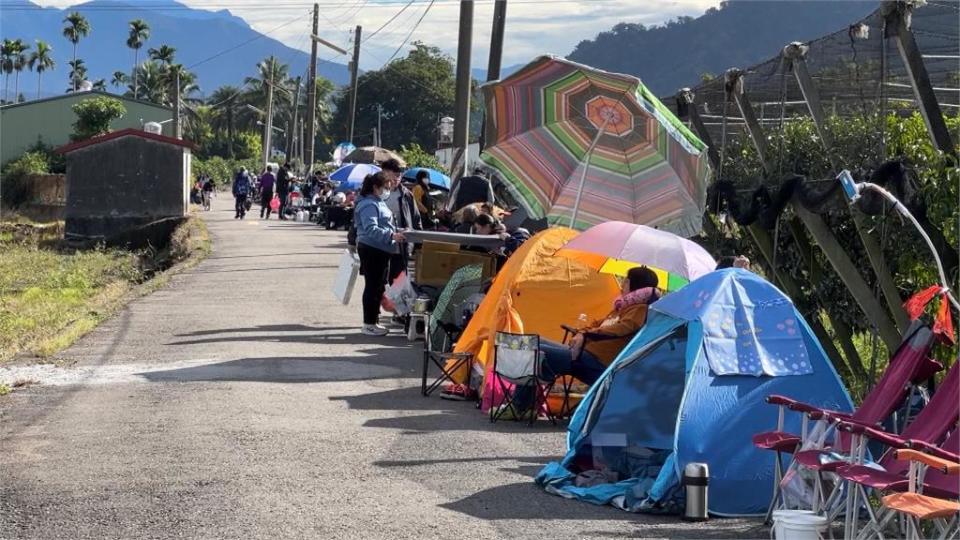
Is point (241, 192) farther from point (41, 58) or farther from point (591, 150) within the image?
point (41, 58)

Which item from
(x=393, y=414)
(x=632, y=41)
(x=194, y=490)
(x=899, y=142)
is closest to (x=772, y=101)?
(x=899, y=142)

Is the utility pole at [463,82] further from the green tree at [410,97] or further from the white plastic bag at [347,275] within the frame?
the green tree at [410,97]

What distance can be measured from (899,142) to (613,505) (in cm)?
384

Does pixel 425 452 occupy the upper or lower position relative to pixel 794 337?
lower

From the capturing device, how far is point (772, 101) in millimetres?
14320

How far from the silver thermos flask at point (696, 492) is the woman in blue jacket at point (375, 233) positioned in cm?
684

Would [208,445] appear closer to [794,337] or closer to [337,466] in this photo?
[337,466]

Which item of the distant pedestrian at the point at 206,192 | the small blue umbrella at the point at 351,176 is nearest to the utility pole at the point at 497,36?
the small blue umbrella at the point at 351,176

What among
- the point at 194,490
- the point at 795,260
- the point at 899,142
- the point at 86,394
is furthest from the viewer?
the point at 795,260

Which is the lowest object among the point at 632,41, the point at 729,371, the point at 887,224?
the point at 729,371

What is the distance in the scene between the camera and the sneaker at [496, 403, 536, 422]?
10.2m

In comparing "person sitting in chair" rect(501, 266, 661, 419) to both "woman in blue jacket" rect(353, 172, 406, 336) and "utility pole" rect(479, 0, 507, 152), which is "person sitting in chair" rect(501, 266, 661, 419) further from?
"utility pole" rect(479, 0, 507, 152)

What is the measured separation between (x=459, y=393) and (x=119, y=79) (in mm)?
151641

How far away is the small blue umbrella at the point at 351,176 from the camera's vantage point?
3347 centimetres
